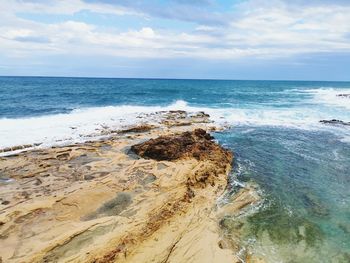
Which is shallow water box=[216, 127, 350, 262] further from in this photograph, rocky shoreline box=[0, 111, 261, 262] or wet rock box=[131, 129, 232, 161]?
wet rock box=[131, 129, 232, 161]

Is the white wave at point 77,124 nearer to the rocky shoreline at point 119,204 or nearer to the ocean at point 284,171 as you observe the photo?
the ocean at point 284,171

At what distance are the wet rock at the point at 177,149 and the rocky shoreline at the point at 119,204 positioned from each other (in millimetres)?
45

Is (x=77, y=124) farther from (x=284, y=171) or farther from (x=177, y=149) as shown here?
(x=284, y=171)

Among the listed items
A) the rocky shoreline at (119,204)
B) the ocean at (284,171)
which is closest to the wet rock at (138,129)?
the ocean at (284,171)

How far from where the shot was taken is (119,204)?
956cm

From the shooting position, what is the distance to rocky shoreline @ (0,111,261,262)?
758 cm

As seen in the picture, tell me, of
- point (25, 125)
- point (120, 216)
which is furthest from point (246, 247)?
point (25, 125)

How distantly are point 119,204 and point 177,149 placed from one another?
5.32m

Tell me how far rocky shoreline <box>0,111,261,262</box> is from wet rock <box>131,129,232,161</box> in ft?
0.15

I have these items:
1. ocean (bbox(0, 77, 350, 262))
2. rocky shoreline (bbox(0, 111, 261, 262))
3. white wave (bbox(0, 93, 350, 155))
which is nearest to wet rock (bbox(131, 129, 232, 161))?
rocky shoreline (bbox(0, 111, 261, 262))

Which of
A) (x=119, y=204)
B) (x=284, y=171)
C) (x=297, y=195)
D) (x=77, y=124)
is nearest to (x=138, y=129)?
(x=77, y=124)

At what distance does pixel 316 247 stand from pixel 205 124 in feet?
57.1

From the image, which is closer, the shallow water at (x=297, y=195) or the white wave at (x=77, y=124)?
the shallow water at (x=297, y=195)

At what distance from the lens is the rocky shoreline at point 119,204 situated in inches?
299
